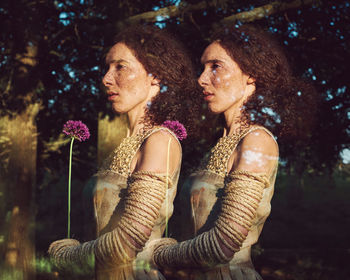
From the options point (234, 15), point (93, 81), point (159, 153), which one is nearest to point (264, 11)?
point (234, 15)

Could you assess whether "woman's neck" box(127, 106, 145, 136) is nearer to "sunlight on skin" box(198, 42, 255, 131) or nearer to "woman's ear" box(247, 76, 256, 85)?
"sunlight on skin" box(198, 42, 255, 131)

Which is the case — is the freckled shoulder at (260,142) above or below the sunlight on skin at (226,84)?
below

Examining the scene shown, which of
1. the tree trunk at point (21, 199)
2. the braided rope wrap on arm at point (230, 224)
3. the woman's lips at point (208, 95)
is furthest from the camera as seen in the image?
the tree trunk at point (21, 199)

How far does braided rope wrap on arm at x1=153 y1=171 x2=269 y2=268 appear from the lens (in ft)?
8.99

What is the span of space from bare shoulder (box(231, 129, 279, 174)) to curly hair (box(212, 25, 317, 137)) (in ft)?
0.65

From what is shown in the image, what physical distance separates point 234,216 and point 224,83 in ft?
3.37

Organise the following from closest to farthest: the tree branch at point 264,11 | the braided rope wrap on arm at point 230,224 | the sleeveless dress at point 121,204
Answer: the braided rope wrap on arm at point 230,224 < the sleeveless dress at point 121,204 < the tree branch at point 264,11

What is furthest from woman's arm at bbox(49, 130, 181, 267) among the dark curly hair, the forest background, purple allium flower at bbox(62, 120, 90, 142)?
the forest background

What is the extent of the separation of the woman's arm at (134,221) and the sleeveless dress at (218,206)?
26cm

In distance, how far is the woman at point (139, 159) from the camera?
2.91 m

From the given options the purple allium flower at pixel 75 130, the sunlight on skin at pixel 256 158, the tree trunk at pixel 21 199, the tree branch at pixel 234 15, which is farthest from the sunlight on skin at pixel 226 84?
the tree trunk at pixel 21 199

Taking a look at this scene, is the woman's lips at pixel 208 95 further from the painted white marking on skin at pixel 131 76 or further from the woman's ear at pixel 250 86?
the painted white marking on skin at pixel 131 76

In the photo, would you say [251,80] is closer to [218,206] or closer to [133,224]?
[218,206]

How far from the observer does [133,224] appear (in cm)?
288
